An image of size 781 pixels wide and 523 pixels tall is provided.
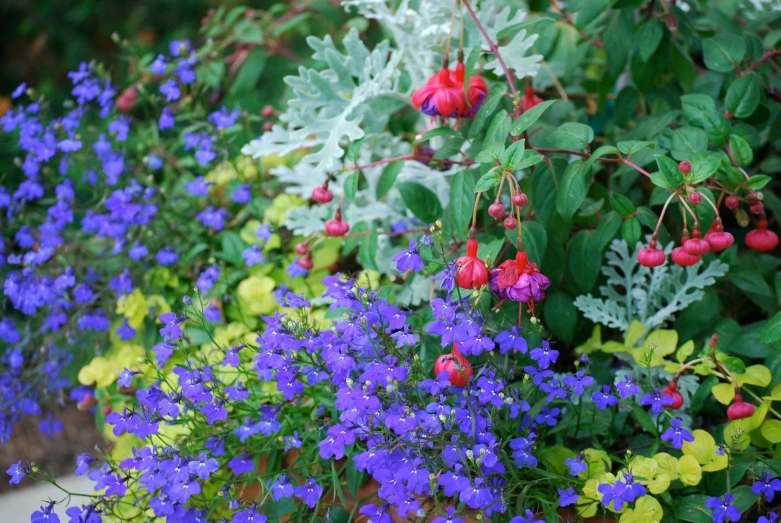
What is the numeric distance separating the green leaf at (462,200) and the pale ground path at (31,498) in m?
A: 1.05

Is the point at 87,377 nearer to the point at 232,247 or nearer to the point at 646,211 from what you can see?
the point at 232,247

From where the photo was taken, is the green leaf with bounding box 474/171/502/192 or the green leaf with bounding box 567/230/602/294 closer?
the green leaf with bounding box 474/171/502/192

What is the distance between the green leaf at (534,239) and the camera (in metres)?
1.06

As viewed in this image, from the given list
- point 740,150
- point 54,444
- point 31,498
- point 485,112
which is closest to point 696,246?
point 740,150

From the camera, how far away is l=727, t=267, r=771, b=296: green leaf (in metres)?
1.18

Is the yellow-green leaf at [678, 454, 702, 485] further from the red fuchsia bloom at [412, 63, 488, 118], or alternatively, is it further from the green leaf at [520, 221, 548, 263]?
the red fuchsia bloom at [412, 63, 488, 118]

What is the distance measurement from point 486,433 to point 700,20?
1074mm

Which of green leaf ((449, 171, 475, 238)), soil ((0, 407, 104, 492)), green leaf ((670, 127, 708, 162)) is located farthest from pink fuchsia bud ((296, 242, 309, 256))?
soil ((0, 407, 104, 492))

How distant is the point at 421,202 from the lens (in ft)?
3.98

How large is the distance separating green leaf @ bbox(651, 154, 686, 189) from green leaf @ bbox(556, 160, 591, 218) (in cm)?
11

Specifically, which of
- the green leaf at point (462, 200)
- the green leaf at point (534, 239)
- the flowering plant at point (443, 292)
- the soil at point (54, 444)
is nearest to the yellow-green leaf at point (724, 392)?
the flowering plant at point (443, 292)

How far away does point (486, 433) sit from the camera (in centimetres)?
91

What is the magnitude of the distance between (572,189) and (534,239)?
0.10 m

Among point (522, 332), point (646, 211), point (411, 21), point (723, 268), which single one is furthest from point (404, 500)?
point (411, 21)
